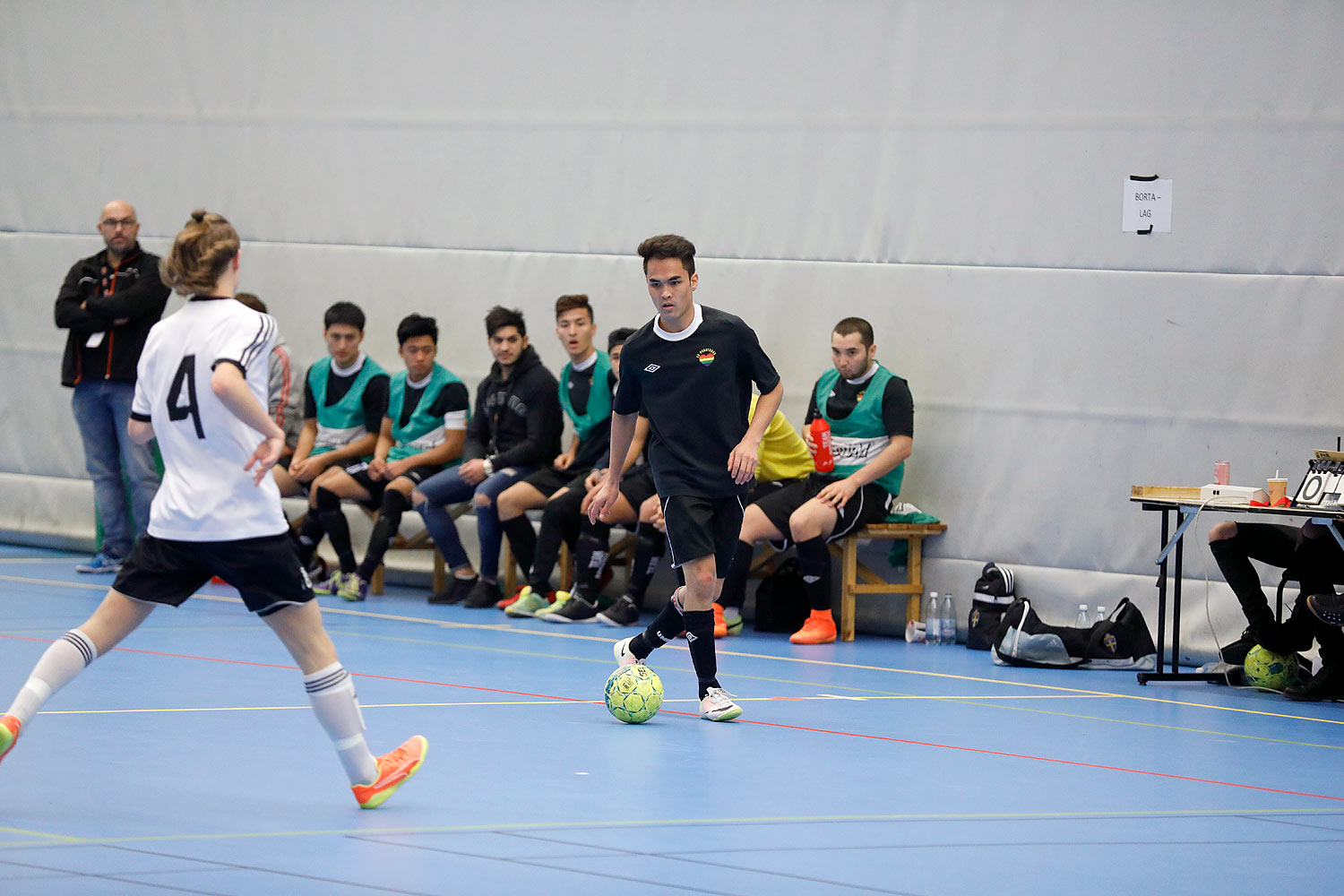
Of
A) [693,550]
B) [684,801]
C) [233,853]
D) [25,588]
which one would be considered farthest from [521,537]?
[233,853]

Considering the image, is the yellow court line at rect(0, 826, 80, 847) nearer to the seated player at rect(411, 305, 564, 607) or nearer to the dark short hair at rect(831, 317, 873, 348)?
the dark short hair at rect(831, 317, 873, 348)

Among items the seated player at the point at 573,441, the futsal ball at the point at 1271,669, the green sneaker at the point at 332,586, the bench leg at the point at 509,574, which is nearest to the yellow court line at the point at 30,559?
the green sneaker at the point at 332,586

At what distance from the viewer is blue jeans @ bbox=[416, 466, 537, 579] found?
997 cm

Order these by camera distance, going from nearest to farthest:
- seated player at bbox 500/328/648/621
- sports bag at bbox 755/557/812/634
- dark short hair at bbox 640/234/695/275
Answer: dark short hair at bbox 640/234/695/275 < sports bag at bbox 755/557/812/634 < seated player at bbox 500/328/648/621

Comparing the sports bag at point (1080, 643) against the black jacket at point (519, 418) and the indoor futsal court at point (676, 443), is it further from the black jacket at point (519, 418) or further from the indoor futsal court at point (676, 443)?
the black jacket at point (519, 418)

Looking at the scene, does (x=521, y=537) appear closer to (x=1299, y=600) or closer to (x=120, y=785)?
(x=1299, y=600)

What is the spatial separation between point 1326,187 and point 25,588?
7745mm

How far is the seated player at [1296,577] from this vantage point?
7.41 metres

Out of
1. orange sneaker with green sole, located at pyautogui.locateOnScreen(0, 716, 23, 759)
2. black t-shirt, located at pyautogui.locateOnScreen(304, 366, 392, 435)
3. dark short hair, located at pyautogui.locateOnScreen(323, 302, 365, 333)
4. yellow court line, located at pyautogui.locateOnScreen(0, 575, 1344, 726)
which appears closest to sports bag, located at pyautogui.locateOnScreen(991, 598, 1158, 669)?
yellow court line, located at pyautogui.locateOnScreen(0, 575, 1344, 726)

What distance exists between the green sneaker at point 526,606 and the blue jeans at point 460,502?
0.46 meters

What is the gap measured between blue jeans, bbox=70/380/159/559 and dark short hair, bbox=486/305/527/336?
2.55 m

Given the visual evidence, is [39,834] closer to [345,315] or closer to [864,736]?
[864,736]

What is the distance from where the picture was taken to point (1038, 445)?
9156 mm

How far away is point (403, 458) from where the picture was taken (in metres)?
10.5
